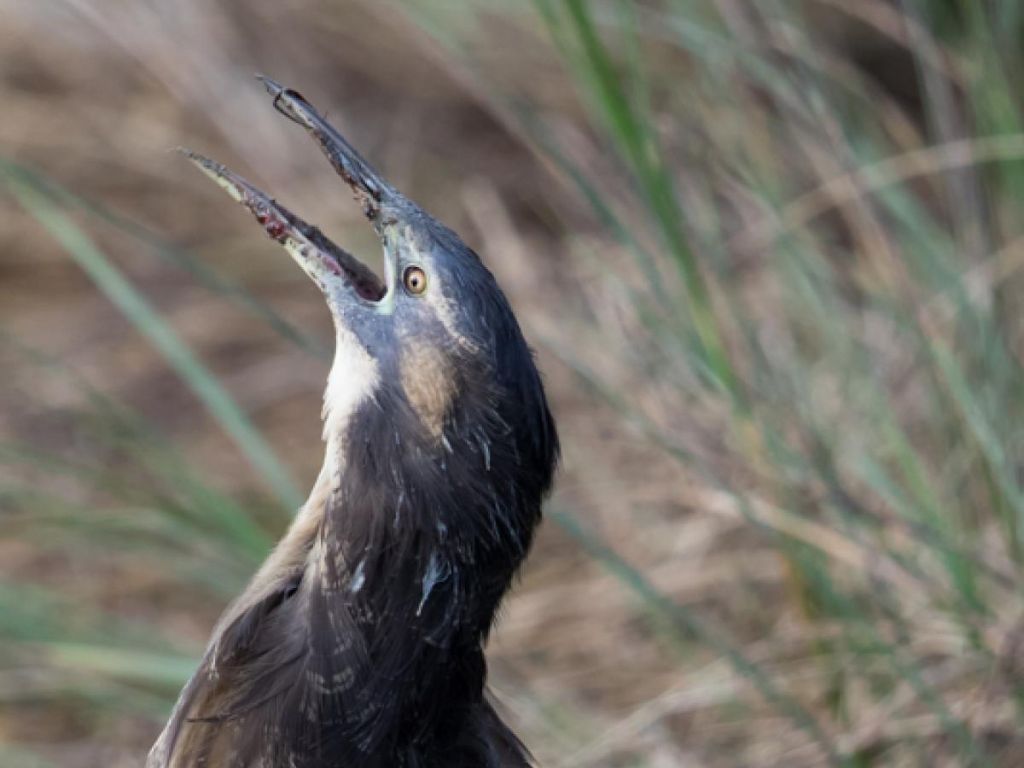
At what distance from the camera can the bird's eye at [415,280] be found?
1.98 m

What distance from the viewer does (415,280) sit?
199 centimetres

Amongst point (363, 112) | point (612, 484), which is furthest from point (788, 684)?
point (363, 112)

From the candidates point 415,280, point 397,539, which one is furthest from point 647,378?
point 397,539

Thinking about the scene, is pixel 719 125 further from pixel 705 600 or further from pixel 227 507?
pixel 227 507

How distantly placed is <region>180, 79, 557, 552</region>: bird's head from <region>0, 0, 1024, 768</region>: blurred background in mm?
459

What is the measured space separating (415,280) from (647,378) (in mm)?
1252

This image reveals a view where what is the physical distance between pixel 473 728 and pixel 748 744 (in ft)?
3.44

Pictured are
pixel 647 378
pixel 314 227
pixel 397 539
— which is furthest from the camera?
pixel 647 378

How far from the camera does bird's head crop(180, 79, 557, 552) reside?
74.7 inches

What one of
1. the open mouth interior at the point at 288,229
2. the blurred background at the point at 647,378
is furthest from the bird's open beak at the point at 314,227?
the blurred background at the point at 647,378

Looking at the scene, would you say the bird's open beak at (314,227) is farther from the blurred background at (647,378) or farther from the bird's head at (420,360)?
the blurred background at (647,378)

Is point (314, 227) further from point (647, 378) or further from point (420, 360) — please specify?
point (647, 378)

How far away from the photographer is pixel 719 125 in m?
3.29

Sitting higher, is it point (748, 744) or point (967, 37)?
point (967, 37)
